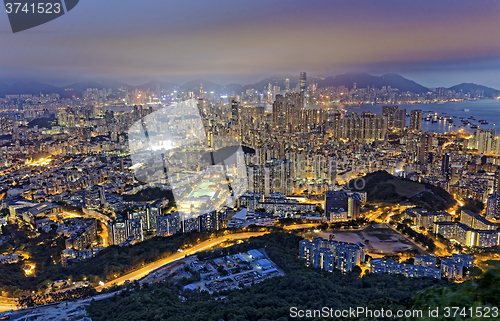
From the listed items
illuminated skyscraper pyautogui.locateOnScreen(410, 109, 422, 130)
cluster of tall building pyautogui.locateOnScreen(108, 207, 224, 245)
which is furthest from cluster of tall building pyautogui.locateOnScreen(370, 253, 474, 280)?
illuminated skyscraper pyautogui.locateOnScreen(410, 109, 422, 130)

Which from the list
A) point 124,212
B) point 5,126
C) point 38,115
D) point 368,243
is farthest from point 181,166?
point 38,115

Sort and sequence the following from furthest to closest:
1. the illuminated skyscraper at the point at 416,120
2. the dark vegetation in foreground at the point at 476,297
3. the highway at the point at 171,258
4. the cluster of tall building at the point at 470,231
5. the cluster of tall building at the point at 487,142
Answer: the illuminated skyscraper at the point at 416,120 < the cluster of tall building at the point at 487,142 < the cluster of tall building at the point at 470,231 < the highway at the point at 171,258 < the dark vegetation in foreground at the point at 476,297

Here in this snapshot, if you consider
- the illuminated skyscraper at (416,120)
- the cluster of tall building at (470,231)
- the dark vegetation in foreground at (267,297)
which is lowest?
the cluster of tall building at (470,231)

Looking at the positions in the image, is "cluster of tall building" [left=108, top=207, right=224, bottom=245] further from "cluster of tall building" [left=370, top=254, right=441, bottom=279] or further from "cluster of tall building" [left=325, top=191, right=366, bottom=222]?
"cluster of tall building" [left=370, top=254, right=441, bottom=279]

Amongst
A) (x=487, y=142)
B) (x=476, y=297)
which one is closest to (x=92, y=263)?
(x=476, y=297)

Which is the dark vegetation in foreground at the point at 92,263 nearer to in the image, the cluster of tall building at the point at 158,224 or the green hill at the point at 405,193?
the cluster of tall building at the point at 158,224

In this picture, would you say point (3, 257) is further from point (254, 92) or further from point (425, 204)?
point (254, 92)

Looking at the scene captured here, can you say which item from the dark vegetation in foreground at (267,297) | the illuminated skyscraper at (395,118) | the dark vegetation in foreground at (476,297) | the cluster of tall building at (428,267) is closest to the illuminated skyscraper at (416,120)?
the illuminated skyscraper at (395,118)
